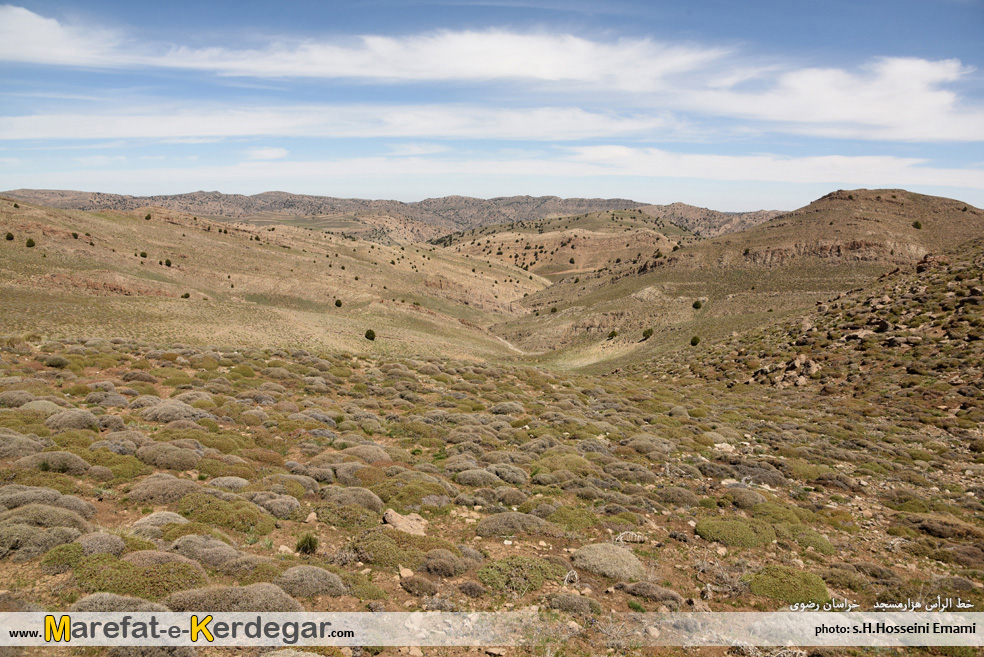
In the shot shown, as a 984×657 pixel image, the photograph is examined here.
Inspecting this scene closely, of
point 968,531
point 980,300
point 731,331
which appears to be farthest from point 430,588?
point 731,331

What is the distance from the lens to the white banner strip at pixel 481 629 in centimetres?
722

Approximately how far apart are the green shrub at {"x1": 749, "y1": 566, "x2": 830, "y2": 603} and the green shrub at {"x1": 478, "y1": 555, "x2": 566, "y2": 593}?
554 centimetres

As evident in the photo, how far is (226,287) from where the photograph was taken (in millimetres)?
77062

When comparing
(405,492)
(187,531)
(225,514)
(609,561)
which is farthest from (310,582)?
(609,561)

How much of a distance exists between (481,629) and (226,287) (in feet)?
273

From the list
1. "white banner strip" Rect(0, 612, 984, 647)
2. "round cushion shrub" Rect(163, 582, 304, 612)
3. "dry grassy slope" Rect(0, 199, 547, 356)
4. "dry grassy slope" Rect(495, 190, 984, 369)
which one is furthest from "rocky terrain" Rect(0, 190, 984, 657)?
"dry grassy slope" Rect(495, 190, 984, 369)

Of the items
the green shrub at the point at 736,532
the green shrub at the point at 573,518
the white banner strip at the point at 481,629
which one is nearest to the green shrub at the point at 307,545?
the white banner strip at the point at 481,629

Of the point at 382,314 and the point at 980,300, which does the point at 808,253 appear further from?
the point at 382,314

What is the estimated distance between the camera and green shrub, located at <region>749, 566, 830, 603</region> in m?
11.7

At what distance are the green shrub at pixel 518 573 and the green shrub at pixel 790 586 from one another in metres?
5.54

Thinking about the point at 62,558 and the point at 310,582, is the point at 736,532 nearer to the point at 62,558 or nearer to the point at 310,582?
the point at 310,582

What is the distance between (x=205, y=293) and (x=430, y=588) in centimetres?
7444

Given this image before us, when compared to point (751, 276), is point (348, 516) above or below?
below

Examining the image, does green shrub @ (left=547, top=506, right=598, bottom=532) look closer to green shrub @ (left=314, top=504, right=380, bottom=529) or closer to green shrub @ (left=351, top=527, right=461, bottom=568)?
green shrub @ (left=351, top=527, right=461, bottom=568)
